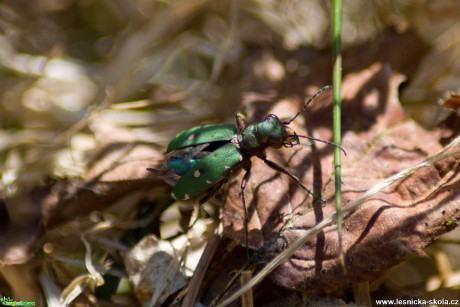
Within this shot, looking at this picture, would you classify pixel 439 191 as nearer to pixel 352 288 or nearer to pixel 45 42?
pixel 352 288

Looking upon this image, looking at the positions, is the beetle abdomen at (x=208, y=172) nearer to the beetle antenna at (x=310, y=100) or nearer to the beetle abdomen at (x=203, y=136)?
the beetle abdomen at (x=203, y=136)

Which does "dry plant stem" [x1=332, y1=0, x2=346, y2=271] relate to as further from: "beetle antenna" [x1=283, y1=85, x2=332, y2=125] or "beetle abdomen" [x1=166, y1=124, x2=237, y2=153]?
"beetle abdomen" [x1=166, y1=124, x2=237, y2=153]

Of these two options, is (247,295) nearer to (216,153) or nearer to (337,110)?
(216,153)

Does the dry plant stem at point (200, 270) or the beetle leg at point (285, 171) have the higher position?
the beetle leg at point (285, 171)

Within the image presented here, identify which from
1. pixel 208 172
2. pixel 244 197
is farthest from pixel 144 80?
pixel 244 197

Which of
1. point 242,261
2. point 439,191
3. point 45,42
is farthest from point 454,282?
point 45,42

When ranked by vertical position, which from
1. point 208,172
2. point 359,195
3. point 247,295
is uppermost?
point 208,172

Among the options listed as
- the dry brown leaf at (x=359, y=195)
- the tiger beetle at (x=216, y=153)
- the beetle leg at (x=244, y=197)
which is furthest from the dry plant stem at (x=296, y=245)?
the tiger beetle at (x=216, y=153)
